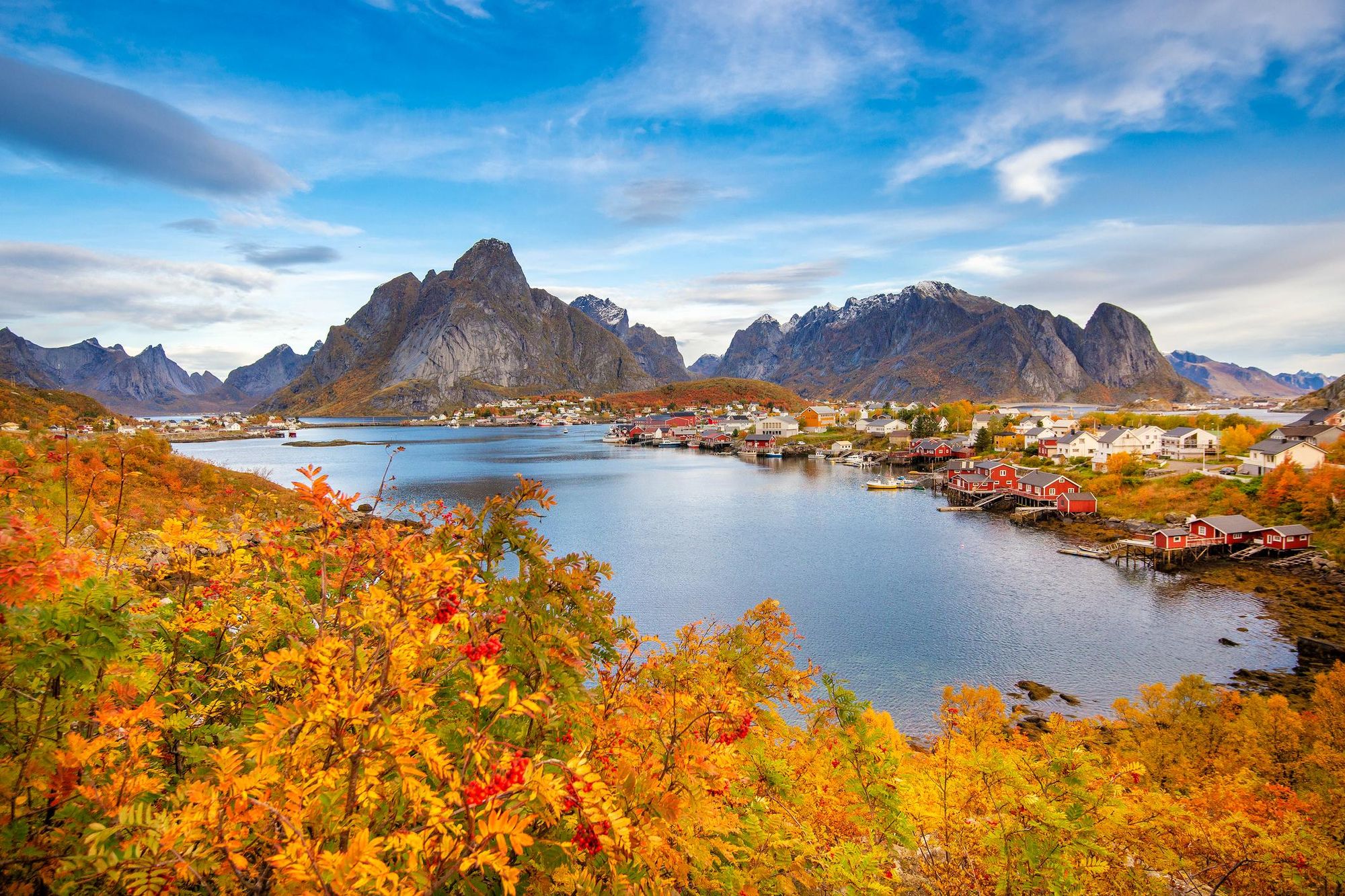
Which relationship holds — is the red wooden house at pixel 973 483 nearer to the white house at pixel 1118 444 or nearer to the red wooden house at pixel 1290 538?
the white house at pixel 1118 444

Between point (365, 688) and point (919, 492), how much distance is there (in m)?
67.3

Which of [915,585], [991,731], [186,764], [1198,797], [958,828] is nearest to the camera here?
[186,764]

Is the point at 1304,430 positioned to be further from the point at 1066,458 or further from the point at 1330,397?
the point at 1330,397

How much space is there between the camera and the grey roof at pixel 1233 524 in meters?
37.9

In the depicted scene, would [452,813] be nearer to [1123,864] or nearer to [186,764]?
[186,764]

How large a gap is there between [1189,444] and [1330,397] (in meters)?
79.0

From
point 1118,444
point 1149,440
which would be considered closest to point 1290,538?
point 1118,444

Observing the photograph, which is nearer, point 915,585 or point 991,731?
point 991,731

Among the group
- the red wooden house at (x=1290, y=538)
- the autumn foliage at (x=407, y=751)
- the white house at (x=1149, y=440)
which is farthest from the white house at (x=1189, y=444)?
the autumn foliage at (x=407, y=751)

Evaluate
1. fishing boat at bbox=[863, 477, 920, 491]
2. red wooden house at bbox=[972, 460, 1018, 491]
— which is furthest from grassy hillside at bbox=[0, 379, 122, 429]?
red wooden house at bbox=[972, 460, 1018, 491]

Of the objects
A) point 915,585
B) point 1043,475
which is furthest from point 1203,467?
point 915,585

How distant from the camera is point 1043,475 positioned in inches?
2128

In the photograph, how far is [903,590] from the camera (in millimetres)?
32688

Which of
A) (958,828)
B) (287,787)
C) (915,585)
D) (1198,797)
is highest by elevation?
(287,787)
